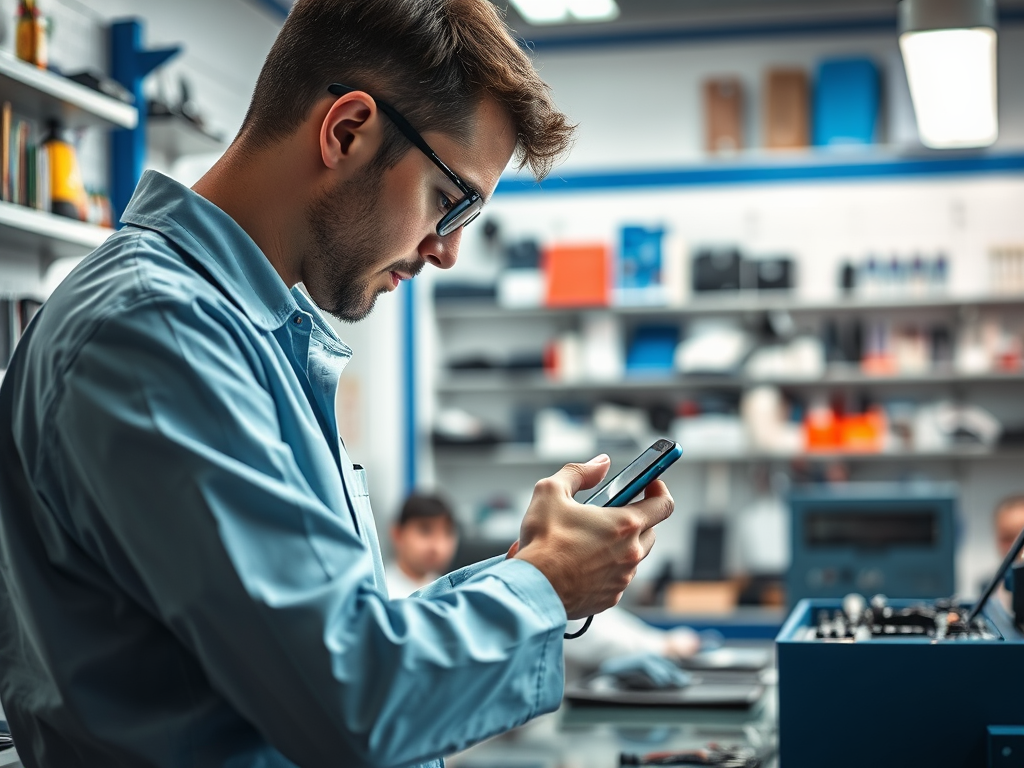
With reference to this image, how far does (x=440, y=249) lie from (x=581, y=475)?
307mm

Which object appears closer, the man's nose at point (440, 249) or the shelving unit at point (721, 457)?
the man's nose at point (440, 249)

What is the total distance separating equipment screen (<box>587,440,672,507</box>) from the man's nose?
297 millimetres

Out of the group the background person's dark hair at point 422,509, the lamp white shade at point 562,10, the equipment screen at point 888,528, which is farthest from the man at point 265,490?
the lamp white shade at point 562,10

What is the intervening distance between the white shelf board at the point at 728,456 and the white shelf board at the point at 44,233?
2904mm

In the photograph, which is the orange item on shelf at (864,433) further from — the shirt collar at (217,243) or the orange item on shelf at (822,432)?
the shirt collar at (217,243)

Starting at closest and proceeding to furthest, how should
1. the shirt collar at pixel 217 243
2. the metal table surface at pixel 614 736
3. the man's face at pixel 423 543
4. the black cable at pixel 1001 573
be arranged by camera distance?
1. the shirt collar at pixel 217 243
2. the black cable at pixel 1001 573
3. the metal table surface at pixel 614 736
4. the man's face at pixel 423 543

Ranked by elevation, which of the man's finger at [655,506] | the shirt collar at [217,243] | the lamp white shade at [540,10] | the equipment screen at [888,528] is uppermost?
the lamp white shade at [540,10]

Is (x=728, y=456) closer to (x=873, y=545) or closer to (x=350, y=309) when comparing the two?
(x=873, y=545)

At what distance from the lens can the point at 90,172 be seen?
161 inches

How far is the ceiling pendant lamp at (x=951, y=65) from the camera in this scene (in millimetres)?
3014

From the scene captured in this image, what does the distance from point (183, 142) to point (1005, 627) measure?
3530 millimetres

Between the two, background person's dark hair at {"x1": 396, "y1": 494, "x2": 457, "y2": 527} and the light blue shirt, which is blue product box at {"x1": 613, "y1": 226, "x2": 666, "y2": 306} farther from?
the light blue shirt

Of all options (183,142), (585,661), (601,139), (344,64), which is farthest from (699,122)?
(344,64)

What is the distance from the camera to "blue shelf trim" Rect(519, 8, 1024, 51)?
6195 millimetres
